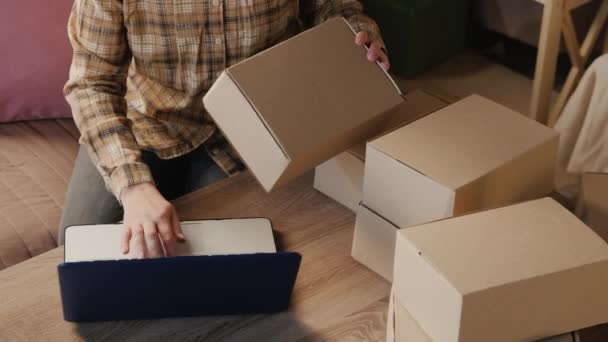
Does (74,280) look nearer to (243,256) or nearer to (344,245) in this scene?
(243,256)

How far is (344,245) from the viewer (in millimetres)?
1400

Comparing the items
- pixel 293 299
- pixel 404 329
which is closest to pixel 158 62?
pixel 293 299

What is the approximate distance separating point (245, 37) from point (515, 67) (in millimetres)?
1295

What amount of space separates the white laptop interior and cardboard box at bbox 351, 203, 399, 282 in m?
0.14

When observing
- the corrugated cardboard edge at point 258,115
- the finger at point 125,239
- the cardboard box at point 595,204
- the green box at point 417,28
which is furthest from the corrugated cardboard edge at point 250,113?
the green box at point 417,28

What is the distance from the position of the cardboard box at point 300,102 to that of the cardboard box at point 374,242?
0.12m

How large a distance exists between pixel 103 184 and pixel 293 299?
1.90ft

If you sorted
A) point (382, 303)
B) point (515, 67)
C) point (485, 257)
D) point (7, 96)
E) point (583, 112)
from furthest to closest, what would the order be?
point (515, 67)
point (583, 112)
point (7, 96)
point (382, 303)
point (485, 257)

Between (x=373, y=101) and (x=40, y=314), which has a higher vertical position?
(x=373, y=101)

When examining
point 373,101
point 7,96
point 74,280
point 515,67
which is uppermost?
point 373,101

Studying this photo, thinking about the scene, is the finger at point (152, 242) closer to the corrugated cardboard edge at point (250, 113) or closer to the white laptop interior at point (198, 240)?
the white laptop interior at point (198, 240)

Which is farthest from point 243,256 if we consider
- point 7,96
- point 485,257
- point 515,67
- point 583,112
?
point 515,67

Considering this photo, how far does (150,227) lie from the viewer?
129cm

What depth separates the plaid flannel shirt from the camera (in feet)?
4.90
